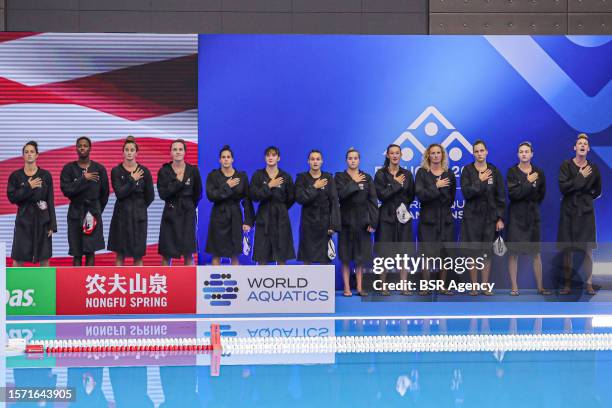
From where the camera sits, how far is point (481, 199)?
11953 millimetres

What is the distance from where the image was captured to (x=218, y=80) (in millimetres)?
13242

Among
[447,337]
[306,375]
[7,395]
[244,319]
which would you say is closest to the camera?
[7,395]

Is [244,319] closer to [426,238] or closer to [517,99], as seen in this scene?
[426,238]

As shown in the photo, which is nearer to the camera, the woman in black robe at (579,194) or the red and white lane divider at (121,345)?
the red and white lane divider at (121,345)

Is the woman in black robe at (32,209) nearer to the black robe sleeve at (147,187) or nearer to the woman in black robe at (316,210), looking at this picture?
the black robe sleeve at (147,187)

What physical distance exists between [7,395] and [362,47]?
8.70 metres

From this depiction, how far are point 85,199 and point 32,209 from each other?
0.67m

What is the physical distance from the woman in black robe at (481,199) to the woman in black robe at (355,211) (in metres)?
1.29

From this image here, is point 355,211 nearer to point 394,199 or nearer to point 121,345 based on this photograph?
point 394,199

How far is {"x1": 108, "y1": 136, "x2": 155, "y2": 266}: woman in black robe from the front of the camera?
11.4 meters

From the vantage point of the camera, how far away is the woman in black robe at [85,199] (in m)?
11.4

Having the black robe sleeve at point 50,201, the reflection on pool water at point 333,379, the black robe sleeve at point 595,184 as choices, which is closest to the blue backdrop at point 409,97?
the black robe sleeve at point 595,184

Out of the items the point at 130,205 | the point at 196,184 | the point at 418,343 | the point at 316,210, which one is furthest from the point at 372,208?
the point at 418,343

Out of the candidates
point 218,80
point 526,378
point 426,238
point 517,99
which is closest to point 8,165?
point 218,80
